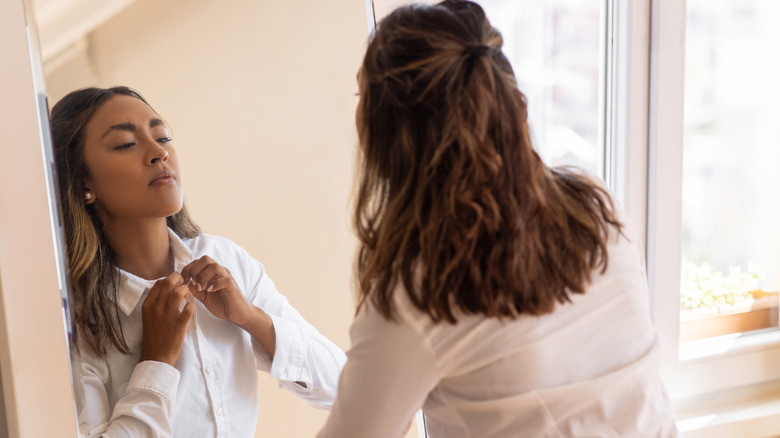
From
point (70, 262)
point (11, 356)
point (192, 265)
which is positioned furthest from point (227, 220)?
point (11, 356)

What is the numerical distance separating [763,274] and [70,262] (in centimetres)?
140

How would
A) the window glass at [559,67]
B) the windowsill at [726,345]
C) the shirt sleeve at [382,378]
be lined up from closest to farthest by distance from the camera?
the shirt sleeve at [382,378] → the window glass at [559,67] → the windowsill at [726,345]

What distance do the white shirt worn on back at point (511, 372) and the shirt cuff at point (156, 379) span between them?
0.26 m

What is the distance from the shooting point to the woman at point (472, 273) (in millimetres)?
608

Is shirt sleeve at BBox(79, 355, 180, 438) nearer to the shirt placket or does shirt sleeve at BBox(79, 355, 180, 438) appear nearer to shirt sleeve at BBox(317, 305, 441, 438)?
the shirt placket

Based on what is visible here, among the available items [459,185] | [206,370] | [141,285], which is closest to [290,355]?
[206,370]

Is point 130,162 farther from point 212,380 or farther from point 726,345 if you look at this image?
point 726,345

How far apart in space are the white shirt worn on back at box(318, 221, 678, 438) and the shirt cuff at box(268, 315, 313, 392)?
255 millimetres

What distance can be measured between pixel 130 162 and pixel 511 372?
51 centimetres

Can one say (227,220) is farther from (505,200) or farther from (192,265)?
(505,200)

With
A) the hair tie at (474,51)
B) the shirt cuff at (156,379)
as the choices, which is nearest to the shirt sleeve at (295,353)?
the shirt cuff at (156,379)

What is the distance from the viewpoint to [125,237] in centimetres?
83

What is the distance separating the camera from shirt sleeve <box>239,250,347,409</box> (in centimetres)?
91

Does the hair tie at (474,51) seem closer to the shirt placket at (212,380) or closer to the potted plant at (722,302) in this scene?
the shirt placket at (212,380)
